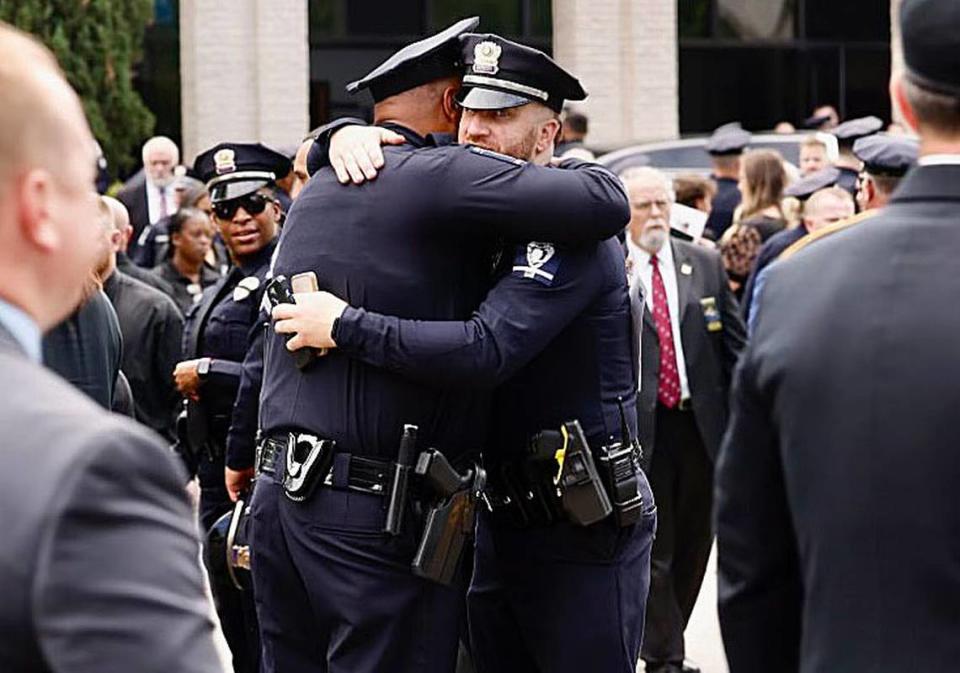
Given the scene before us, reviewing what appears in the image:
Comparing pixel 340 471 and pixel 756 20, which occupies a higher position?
pixel 756 20

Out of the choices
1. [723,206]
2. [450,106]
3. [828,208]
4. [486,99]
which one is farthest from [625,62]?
[486,99]

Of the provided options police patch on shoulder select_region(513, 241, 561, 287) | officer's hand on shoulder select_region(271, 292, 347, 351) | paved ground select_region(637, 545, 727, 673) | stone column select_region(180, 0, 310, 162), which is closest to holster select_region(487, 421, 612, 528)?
police patch on shoulder select_region(513, 241, 561, 287)

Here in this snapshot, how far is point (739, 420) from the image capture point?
10.3ft

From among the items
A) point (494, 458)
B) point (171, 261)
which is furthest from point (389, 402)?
point (171, 261)

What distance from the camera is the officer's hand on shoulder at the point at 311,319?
4.83 m

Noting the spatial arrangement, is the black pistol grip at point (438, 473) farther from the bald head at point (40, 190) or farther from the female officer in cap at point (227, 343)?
the bald head at point (40, 190)

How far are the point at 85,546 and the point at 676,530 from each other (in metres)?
6.27

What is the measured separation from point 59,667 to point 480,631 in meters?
3.39

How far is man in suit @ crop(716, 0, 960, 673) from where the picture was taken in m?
2.93

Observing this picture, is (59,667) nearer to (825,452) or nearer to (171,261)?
(825,452)

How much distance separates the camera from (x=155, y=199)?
14930mm

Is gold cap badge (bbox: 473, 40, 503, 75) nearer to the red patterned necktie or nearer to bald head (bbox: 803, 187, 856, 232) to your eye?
the red patterned necktie

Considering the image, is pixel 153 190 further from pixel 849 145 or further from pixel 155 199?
pixel 849 145

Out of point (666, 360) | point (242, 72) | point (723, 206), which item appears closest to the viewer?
point (666, 360)
